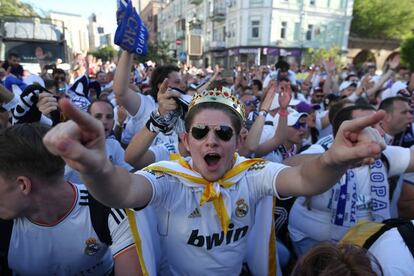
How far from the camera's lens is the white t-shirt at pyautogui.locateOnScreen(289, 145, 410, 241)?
261cm

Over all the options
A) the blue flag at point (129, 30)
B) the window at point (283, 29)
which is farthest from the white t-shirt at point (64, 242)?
the window at point (283, 29)

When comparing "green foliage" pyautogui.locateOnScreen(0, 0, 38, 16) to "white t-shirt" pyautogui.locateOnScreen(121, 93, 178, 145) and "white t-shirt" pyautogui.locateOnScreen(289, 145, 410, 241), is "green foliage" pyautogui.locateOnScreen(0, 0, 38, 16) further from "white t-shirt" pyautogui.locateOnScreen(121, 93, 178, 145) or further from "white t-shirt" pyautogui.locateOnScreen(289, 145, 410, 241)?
"white t-shirt" pyautogui.locateOnScreen(289, 145, 410, 241)

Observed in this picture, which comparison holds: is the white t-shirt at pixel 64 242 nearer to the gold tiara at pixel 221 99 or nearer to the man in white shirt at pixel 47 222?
the man in white shirt at pixel 47 222

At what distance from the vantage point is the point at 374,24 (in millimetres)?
44688

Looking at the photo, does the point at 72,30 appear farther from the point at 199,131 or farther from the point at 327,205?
the point at 199,131

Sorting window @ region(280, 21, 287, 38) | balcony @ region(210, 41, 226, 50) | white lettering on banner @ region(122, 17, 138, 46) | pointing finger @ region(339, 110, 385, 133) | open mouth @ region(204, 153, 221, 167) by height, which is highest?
Answer: window @ region(280, 21, 287, 38)

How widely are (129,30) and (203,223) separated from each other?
76.8 inches

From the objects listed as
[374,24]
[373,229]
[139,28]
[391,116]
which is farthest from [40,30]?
[374,24]

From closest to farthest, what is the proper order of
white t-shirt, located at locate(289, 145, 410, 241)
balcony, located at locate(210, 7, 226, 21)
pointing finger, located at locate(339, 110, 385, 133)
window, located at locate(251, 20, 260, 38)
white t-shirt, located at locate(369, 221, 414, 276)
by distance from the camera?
1. pointing finger, located at locate(339, 110, 385, 133)
2. white t-shirt, located at locate(369, 221, 414, 276)
3. white t-shirt, located at locate(289, 145, 410, 241)
4. window, located at locate(251, 20, 260, 38)
5. balcony, located at locate(210, 7, 226, 21)

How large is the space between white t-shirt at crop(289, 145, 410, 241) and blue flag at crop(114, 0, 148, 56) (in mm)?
1808

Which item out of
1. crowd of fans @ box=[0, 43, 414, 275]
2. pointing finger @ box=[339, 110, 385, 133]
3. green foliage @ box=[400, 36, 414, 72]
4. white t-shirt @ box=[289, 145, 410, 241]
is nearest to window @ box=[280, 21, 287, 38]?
green foliage @ box=[400, 36, 414, 72]

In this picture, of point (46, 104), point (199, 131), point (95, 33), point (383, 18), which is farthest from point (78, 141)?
point (95, 33)

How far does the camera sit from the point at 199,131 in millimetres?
1820

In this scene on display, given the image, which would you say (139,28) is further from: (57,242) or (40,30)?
(40,30)
